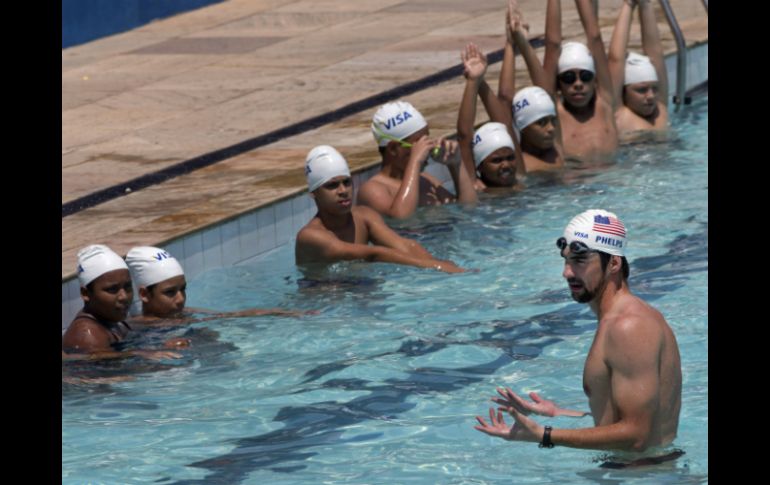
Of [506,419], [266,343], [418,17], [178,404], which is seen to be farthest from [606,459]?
[418,17]

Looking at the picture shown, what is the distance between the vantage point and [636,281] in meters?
7.70

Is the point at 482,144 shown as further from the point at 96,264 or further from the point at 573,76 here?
the point at 96,264

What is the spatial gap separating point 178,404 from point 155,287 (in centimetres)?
93

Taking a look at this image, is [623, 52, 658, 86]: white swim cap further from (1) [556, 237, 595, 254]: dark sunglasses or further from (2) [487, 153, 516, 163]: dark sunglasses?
(1) [556, 237, 595, 254]: dark sunglasses

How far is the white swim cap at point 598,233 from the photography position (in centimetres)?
428

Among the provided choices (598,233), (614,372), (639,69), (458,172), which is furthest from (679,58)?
(614,372)

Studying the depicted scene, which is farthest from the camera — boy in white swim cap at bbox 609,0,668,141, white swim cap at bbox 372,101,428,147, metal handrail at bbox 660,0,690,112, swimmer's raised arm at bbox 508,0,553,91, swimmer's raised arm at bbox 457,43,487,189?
metal handrail at bbox 660,0,690,112

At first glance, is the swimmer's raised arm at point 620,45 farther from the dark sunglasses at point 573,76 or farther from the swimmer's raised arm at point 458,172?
the swimmer's raised arm at point 458,172

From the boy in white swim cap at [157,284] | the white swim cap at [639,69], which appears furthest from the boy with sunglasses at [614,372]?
the white swim cap at [639,69]

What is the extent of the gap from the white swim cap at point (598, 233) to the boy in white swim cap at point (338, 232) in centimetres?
336

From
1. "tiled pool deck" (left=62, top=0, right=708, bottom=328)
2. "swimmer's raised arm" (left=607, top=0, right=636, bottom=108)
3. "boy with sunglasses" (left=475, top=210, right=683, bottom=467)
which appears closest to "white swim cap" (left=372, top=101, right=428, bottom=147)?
"tiled pool deck" (left=62, top=0, right=708, bottom=328)

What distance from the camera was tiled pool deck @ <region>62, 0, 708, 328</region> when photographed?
8.18 meters

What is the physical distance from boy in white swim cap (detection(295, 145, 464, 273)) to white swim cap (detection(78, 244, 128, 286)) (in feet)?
4.64
